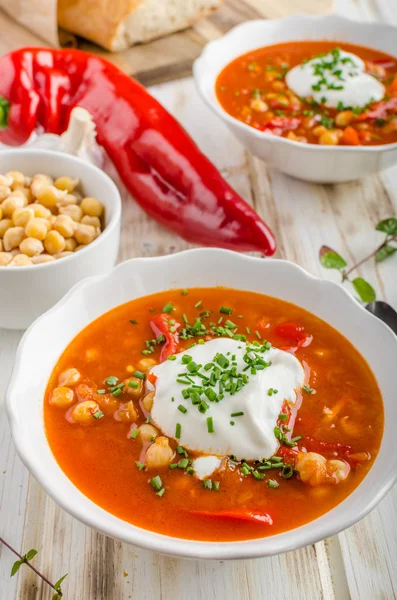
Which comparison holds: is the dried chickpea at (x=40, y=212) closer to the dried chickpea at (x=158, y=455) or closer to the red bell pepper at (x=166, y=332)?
the red bell pepper at (x=166, y=332)

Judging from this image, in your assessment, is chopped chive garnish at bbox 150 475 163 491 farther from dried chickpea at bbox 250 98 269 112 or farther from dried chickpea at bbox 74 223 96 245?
dried chickpea at bbox 250 98 269 112

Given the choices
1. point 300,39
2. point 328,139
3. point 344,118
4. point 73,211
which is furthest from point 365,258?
point 300,39

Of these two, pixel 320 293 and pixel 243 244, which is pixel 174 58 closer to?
pixel 243 244

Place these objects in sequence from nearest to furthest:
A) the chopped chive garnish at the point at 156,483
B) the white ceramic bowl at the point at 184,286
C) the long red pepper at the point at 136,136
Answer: the white ceramic bowl at the point at 184,286 < the chopped chive garnish at the point at 156,483 < the long red pepper at the point at 136,136

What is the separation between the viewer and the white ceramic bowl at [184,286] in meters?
2.20

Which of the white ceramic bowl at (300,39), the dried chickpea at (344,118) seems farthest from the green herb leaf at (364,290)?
the dried chickpea at (344,118)

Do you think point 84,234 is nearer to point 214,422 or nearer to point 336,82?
point 214,422

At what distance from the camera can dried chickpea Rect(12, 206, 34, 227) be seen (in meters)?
3.50

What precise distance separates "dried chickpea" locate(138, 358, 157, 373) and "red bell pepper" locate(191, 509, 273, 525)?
66cm

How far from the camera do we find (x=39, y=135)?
4.59 metres

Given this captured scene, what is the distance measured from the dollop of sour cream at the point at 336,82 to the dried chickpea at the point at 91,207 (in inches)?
60.8

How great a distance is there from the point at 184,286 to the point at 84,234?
635 millimetres

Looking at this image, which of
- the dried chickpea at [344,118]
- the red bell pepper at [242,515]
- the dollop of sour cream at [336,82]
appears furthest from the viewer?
the dollop of sour cream at [336,82]

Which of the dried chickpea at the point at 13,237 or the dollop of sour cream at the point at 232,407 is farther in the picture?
the dried chickpea at the point at 13,237
